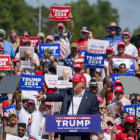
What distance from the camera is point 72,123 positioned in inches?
313

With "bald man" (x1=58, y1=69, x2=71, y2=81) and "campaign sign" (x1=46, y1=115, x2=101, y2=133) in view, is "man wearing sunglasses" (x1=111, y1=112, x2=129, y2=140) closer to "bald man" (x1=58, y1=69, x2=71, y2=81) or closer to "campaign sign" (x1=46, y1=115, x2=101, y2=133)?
"campaign sign" (x1=46, y1=115, x2=101, y2=133)

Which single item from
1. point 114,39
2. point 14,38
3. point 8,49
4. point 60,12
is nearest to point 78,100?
point 8,49

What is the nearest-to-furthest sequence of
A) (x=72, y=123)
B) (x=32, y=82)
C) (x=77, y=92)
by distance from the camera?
(x=72, y=123), (x=77, y=92), (x=32, y=82)

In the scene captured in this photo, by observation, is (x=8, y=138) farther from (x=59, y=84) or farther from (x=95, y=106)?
(x=59, y=84)

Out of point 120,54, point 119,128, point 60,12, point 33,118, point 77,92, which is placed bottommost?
point 119,128

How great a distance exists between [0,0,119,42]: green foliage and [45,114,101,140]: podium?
42821 mm

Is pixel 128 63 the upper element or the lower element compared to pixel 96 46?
lower

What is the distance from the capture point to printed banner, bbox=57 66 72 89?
12430 millimetres

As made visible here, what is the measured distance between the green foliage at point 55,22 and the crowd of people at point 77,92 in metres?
36.2

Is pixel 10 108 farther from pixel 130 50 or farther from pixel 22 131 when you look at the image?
pixel 130 50

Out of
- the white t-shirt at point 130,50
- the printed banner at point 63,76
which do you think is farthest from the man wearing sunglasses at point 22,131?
the white t-shirt at point 130,50

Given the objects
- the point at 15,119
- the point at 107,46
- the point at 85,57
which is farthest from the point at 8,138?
the point at 107,46

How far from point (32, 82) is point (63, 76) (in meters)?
0.93

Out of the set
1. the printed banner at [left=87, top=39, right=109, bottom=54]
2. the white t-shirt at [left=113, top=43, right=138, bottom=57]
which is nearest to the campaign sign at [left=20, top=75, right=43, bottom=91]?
the printed banner at [left=87, top=39, right=109, bottom=54]
